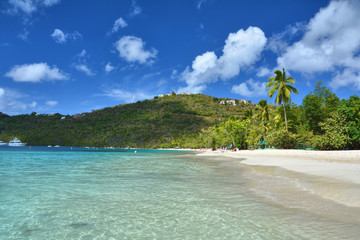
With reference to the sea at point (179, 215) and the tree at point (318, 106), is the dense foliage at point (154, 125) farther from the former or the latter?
the sea at point (179, 215)

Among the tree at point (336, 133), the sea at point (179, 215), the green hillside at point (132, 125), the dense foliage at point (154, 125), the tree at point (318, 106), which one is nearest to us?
the sea at point (179, 215)

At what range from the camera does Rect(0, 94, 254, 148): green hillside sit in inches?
5664

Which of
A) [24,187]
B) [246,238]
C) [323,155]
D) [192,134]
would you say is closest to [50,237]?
[246,238]

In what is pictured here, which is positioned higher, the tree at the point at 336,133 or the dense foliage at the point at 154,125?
the dense foliage at the point at 154,125

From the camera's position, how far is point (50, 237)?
554 cm

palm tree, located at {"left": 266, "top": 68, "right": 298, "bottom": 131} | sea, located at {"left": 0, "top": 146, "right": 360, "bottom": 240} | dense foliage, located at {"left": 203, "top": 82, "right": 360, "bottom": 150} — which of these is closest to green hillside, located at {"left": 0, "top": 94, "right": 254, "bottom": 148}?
dense foliage, located at {"left": 203, "top": 82, "right": 360, "bottom": 150}

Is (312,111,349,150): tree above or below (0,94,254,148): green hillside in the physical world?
below

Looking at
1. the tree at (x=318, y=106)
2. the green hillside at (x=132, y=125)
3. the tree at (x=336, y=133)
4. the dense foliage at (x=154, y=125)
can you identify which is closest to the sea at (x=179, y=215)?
the tree at (x=336, y=133)

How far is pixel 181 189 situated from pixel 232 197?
2932 millimetres

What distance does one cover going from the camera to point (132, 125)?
155 meters

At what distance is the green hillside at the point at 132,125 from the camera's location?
144 metres

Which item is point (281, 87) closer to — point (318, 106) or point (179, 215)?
point (318, 106)

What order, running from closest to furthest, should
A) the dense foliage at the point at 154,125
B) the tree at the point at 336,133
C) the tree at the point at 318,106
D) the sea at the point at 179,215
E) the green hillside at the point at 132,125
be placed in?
the sea at the point at 179,215 → the tree at the point at 336,133 → the tree at the point at 318,106 → the dense foliage at the point at 154,125 → the green hillside at the point at 132,125

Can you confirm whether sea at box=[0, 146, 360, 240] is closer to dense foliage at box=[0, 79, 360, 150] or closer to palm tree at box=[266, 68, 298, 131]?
palm tree at box=[266, 68, 298, 131]
